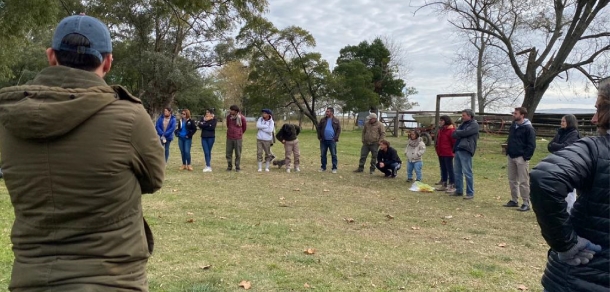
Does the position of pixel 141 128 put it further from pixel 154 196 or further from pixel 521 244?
pixel 154 196

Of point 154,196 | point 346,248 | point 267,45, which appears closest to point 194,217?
point 154,196

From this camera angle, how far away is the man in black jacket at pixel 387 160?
12.9 meters

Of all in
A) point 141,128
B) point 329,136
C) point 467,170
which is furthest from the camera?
point 329,136

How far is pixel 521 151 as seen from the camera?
860cm

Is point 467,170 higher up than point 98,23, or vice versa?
point 98,23

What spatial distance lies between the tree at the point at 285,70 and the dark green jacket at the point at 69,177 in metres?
29.1

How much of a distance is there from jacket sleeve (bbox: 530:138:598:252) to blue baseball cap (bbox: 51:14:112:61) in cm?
188

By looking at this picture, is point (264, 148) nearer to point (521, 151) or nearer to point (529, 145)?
point (521, 151)

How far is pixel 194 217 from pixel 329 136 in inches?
282

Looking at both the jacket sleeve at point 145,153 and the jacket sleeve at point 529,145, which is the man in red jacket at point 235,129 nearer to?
the jacket sleeve at point 529,145

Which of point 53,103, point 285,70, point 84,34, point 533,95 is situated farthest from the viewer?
point 285,70

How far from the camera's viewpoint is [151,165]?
6.30 feet

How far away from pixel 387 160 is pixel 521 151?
464 centimetres

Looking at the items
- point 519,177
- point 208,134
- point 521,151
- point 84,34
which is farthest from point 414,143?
point 84,34
